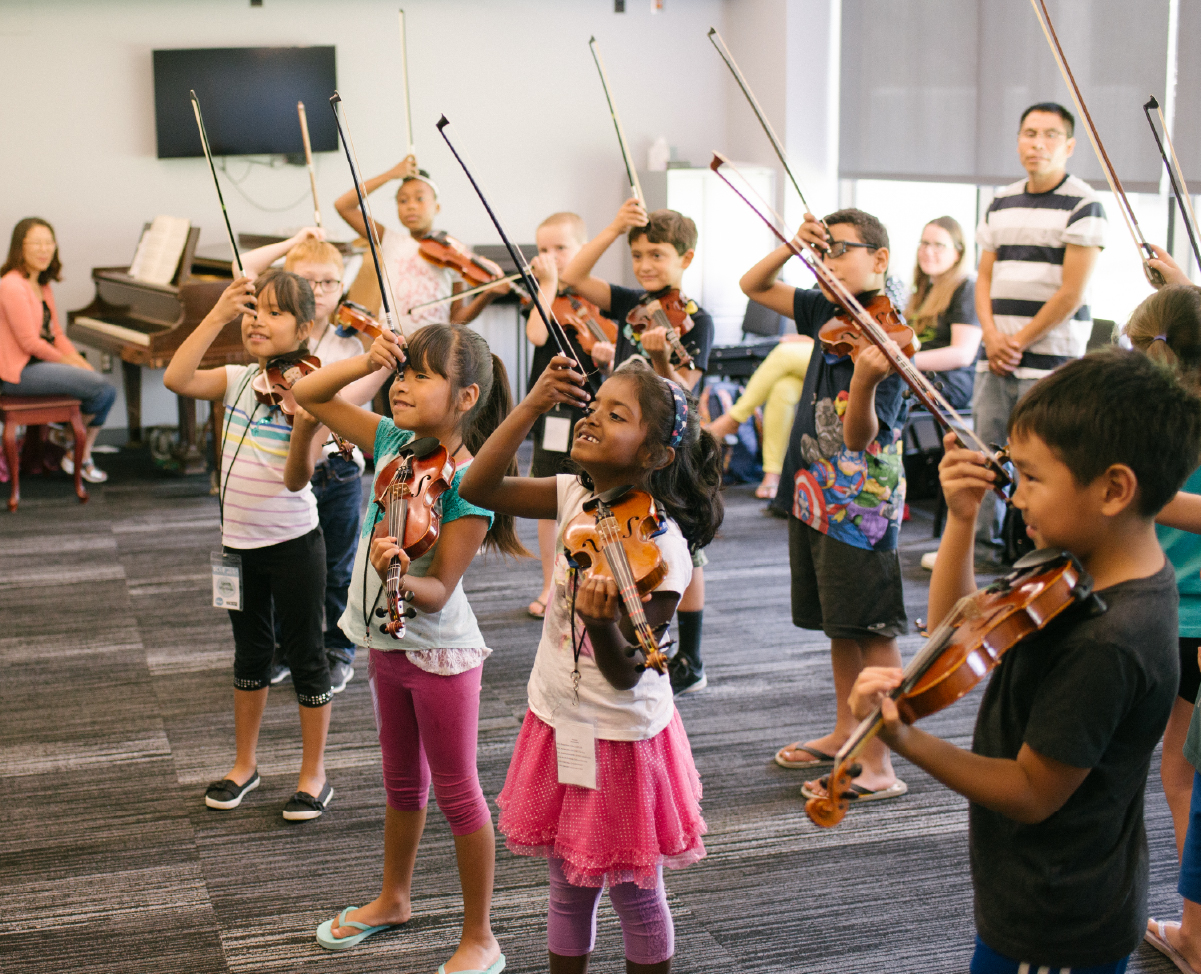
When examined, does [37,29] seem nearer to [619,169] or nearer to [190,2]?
[190,2]

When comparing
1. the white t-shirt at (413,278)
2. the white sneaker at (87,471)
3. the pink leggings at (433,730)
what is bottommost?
the white sneaker at (87,471)

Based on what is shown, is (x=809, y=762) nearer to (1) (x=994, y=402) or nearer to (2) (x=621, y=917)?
(2) (x=621, y=917)

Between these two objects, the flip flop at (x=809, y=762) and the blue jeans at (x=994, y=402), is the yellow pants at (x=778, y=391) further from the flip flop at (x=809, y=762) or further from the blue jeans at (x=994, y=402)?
the flip flop at (x=809, y=762)

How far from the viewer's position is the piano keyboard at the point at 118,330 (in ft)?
19.0

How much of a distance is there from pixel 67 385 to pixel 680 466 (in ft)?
15.1

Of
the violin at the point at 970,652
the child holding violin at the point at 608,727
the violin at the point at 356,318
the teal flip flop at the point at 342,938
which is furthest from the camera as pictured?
the violin at the point at 356,318

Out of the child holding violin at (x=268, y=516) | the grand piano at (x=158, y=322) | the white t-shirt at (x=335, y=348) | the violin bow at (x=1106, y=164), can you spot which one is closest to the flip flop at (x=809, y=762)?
the child holding violin at (x=268, y=516)

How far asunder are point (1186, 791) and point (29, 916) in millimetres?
2156

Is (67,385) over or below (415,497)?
below

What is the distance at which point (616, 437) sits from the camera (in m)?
1.63

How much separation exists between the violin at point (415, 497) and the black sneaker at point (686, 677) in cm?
152

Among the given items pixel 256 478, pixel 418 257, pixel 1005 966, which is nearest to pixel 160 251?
pixel 418 257

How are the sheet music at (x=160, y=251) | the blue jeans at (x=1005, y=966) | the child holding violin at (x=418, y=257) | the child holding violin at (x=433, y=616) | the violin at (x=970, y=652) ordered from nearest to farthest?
the violin at (x=970, y=652) → the blue jeans at (x=1005, y=966) → the child holding violin at (x=433, y=616) → the child holding violin at (x=418, y=257) → the sheet music at (x=160, y=251)

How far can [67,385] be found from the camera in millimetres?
5543
